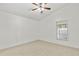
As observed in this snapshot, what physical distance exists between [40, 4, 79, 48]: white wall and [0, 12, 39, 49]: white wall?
0.68m

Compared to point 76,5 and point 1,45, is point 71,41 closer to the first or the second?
point 76,5

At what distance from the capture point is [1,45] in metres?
4.73

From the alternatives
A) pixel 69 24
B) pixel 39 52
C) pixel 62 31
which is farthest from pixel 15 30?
pixel 69 24

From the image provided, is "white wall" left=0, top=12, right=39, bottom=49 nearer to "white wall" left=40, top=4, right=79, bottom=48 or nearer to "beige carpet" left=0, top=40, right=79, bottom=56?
"beige carpet" left=0, top=40, right=79, bottom=56

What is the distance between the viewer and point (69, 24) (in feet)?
17.6

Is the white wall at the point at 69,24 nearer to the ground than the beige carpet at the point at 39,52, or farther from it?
farther from it

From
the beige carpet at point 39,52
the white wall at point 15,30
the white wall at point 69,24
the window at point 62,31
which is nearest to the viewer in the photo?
the beige carpet at point 39,52

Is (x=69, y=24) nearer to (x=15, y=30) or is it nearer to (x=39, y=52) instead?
(x=39, y=52)

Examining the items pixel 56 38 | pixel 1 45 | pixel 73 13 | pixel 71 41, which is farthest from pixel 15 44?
pixel 73 13

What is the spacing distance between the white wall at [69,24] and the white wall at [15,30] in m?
0.68

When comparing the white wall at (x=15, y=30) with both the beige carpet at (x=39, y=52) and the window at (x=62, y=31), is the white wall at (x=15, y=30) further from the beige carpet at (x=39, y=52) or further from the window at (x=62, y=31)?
the window at (x=62, y=31)

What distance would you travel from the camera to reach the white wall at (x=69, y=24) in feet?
16.5

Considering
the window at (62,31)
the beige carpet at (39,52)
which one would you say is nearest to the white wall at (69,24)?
the window at (62,31)

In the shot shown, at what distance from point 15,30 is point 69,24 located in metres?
2.59
